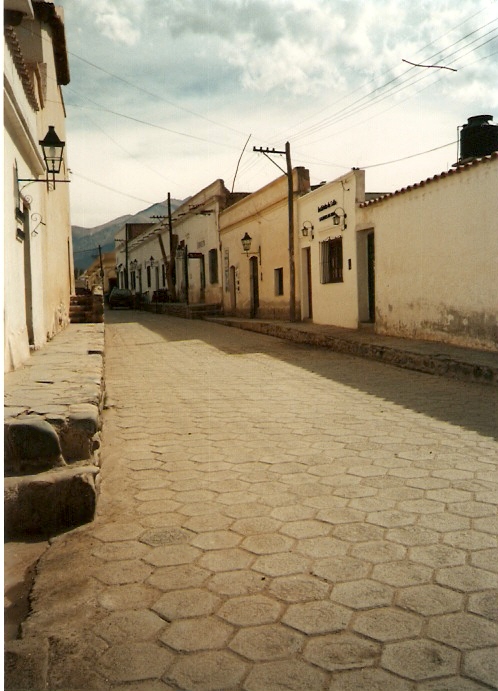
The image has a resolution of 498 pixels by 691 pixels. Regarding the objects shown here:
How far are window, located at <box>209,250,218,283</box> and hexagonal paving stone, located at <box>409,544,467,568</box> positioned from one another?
2541 centimetres

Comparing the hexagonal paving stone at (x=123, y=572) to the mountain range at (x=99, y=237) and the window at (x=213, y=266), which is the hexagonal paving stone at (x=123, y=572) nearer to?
the window at (x=213, y=266)

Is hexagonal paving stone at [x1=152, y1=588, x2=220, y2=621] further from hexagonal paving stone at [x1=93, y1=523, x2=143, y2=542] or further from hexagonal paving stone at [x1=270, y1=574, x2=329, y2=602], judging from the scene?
hexagonal paving stone at [x1=93, y1=523, x2=143, y2=542]

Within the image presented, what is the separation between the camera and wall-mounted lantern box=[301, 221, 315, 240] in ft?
57.6

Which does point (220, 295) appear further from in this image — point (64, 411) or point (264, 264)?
point (64, 411)

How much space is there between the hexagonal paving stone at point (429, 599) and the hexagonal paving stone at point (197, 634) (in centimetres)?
72

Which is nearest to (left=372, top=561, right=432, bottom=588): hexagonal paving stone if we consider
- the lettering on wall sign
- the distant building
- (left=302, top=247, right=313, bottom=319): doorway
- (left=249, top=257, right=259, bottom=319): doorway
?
the lettering on wall sign

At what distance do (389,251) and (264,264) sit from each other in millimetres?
8834

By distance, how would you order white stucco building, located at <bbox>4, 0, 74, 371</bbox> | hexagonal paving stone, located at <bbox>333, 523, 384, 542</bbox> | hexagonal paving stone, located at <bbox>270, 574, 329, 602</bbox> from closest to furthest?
1. hexagonal paving stone, located at <bbox>270, 574, 329, 602</bbox>
2. hexagonal paving stone, located at <bbox>333, 523, 384, 542</bbox>
3. white stucco building, located at <bbox>4, 0, 74, 371</bbox>

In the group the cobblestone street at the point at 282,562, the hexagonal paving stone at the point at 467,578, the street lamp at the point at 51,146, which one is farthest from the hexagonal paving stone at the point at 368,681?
the street lamp at the point at 51,146

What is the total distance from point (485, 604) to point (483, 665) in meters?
0.40

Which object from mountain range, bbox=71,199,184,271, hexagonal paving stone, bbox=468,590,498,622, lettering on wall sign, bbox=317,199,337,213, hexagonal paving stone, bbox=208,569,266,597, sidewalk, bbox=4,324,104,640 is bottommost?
hexagonal paving stone, bbox=468,590,498,622

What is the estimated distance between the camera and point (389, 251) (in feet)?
43.0

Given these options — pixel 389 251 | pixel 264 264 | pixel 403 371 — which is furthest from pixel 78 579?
pixel 264 264

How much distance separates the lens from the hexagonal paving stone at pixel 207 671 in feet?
6.60
